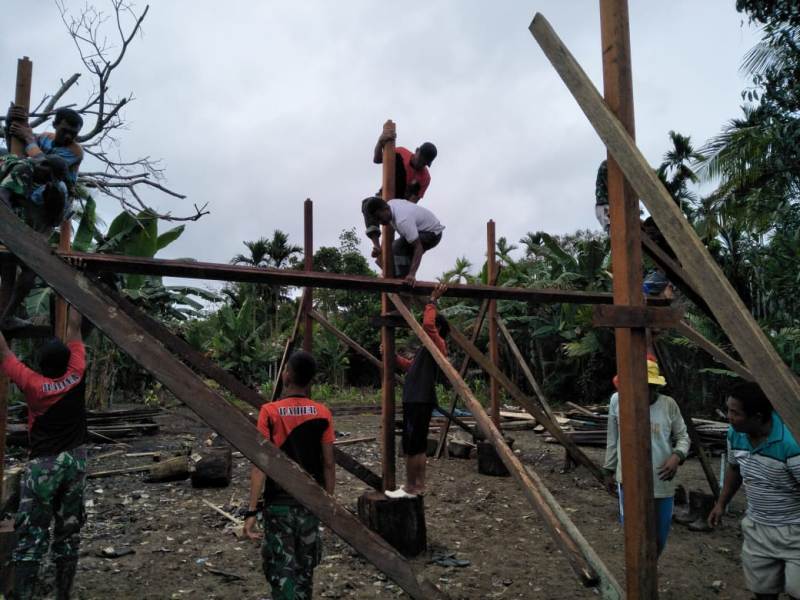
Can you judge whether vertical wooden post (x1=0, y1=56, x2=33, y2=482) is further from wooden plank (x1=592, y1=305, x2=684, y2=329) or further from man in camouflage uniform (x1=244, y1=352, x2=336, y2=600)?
wooden plank (x1=592, y1=305, x2=684, y2=329)

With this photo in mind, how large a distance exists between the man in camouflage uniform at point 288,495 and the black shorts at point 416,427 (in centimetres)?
231

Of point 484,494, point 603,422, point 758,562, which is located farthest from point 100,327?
point 603,422

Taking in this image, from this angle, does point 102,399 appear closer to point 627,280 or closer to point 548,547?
point 548,547

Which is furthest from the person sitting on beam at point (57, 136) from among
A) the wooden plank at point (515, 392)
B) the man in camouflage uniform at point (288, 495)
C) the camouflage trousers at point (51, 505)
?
the wooden plank at point (515, 392)

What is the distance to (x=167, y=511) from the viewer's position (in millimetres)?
6254

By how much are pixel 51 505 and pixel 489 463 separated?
18.2 ft

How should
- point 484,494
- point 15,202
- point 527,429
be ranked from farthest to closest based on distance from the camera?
point 527,429, point 484,494, point 15,202

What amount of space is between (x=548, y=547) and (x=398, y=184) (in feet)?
12.5

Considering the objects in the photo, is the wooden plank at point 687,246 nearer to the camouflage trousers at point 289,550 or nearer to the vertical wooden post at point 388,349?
the camouflage trousers at point 289,550

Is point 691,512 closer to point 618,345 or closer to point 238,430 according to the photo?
point 618,345

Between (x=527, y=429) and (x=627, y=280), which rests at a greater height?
(x=627, y=280)

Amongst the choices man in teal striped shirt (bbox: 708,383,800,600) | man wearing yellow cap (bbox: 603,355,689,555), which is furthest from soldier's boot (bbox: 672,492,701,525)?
man in teal striped shirt (bbox: 708,383,800,600)

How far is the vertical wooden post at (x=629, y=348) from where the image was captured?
2.45 m

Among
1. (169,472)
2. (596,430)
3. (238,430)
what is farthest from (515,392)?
(596,430)
